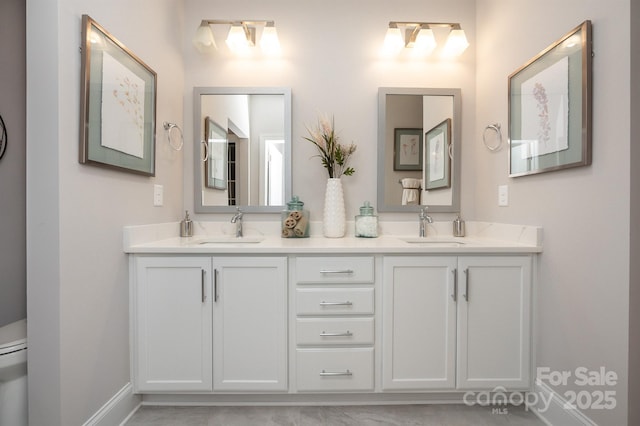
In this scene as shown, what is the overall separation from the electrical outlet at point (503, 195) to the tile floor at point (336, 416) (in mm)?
1052

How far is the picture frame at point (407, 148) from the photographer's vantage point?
6.77 ft

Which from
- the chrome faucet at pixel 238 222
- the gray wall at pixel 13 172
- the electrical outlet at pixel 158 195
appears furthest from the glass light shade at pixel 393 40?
the gray wall at pixel 13 172

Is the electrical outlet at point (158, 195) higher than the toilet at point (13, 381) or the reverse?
higher

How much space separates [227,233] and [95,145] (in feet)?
3.07

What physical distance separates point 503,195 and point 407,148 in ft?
2.03

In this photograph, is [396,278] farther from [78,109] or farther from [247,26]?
[247,26]

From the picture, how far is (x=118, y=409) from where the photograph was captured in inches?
57.6

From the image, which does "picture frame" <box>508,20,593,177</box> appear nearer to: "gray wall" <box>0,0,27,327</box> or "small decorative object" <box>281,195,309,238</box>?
"small decorative object" <box>281,195,309,238</box>

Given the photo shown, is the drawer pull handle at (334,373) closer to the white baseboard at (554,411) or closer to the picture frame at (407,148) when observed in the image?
the white baseboard at (554,411)

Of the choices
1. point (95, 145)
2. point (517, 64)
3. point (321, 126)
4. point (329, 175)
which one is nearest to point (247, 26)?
point (321, 126)

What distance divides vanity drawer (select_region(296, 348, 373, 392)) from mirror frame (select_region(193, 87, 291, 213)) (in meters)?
0.91

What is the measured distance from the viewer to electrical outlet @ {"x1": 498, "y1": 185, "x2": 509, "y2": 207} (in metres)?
1.79

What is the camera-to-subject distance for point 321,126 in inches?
81.3

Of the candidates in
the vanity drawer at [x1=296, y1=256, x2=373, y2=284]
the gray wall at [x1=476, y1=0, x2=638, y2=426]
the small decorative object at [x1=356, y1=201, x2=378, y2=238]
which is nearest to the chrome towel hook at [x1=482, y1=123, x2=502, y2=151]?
the gray wall at [x1=476, y1=0, x2=638, y2=426]
